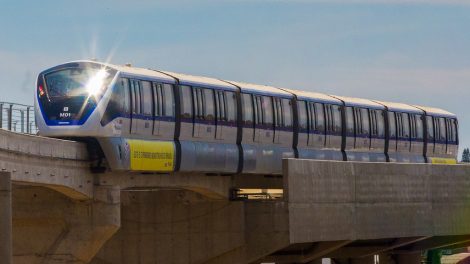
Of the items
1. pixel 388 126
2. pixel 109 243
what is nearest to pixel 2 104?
pixel 109 243

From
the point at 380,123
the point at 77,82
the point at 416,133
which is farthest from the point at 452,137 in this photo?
the point at 77,82

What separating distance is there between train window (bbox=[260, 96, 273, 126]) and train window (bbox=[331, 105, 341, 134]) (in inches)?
193

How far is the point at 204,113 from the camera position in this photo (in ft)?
136

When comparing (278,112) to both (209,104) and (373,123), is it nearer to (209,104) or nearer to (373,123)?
(209,104)

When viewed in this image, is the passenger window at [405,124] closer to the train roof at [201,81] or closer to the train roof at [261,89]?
→ the train roof at [261,89]

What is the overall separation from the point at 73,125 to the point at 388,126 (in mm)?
20865

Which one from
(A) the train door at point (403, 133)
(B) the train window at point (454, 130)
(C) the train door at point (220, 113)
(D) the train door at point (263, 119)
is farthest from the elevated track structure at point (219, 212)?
(B) the train window at point (454, 130)

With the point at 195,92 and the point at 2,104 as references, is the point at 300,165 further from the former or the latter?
the point at 2,104

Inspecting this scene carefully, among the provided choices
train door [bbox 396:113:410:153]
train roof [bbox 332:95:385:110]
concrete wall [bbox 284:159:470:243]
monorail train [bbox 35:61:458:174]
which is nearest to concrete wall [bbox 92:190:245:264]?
concrete wall [bbox 284:159:470:243]

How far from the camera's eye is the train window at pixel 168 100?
39406mm

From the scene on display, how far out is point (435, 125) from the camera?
58781 millimetres

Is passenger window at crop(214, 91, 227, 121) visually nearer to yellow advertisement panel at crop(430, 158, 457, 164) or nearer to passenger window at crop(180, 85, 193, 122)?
passenger window at crop(180, 85, 193, 122)

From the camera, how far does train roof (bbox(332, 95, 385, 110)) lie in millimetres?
51750

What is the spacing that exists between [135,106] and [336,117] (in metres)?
14.5
